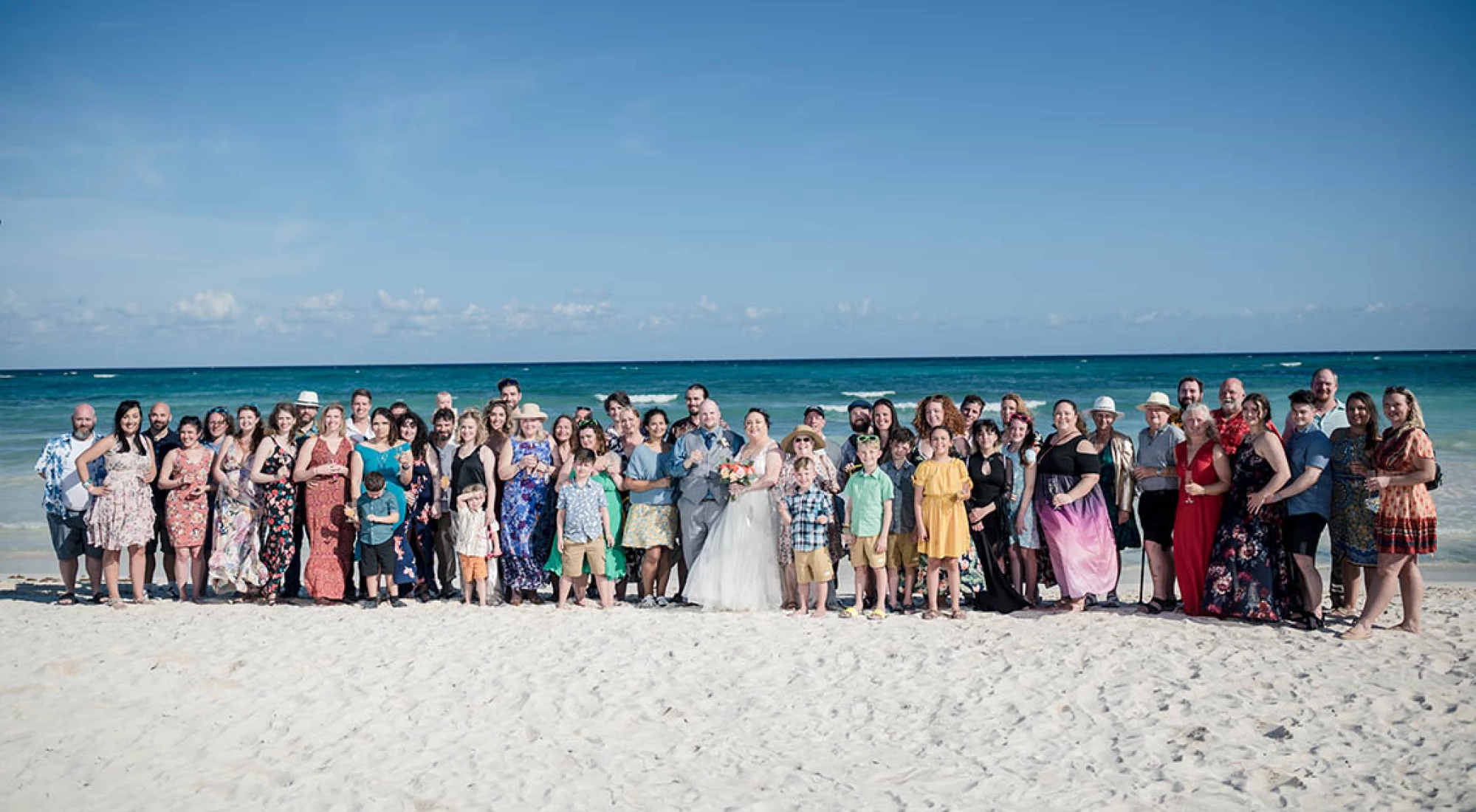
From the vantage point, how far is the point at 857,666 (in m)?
5.52

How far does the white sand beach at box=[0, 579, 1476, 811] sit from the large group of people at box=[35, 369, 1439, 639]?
0.40m

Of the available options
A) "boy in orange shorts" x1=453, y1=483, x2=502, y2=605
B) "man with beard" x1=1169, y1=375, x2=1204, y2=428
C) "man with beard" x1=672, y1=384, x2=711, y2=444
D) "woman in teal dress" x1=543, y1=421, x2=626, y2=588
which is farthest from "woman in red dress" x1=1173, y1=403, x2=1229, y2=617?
"boy in orange shorts" x1=453, y1=483, x2=502, y2=605

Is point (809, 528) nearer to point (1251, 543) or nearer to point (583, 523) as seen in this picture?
point (583, 523)

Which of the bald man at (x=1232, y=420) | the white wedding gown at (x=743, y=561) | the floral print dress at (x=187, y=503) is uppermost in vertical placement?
the bald man at (x=1232, y=420)

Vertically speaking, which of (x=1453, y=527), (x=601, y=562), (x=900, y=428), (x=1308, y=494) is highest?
(x=900, y=428)

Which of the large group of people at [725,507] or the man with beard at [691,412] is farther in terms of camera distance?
the man with beard at [691,412]

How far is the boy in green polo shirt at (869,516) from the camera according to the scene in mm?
6469

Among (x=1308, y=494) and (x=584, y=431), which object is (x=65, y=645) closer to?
(x=584, y=431)

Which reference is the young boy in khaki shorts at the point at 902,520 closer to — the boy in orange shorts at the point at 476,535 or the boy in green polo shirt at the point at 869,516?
the boy in green polo shirt at the point at 869,516

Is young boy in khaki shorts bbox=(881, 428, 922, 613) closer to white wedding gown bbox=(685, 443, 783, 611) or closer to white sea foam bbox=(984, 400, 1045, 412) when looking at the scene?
white wedding gown bbox=(685, 443, 783, 611)

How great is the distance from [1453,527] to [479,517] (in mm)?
10672

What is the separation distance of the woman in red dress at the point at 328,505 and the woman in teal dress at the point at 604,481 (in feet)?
5.16

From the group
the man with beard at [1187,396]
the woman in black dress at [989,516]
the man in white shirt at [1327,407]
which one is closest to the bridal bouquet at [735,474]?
the woman in black dress at [989,516]

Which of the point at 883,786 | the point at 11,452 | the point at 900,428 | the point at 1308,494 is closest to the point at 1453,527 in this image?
the point at 1308,494
